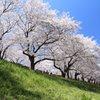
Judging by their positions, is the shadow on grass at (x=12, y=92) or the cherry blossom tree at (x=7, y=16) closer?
the shadow on grass at (x=12, y=92)

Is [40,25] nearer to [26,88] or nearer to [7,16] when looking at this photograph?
[7,16]

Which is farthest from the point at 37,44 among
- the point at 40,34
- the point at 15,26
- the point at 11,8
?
the point at 11,8

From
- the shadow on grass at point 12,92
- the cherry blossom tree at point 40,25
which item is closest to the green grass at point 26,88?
the shadow on grass at point 12,92

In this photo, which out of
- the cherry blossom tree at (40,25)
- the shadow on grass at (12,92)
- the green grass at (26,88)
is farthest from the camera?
the cherry blossom tree at (40,25)

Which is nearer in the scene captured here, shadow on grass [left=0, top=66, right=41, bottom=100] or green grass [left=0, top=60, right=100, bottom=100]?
shadow on grass [left=0, top=66, right=41, bottom=100]

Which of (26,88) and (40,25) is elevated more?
(40,25)

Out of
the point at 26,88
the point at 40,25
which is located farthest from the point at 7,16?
the point at 26,88

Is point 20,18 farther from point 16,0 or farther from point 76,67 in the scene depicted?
point 76,67

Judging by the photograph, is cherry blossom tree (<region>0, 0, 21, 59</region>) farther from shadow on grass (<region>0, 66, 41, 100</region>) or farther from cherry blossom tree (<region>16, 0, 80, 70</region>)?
shadow on grass (<region>0, 66, 41, 100</region>)

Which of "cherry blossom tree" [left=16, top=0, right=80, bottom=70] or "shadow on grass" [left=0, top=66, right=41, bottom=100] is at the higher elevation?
"cherry blossom tree" [left=16, top=0, right=80, bottom=70]

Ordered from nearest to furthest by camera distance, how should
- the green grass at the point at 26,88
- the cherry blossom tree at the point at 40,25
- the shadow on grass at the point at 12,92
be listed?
the shadow on grass at the point at 12,92 < the green grass at the point at 26,88 < the cherry blossom tree at the point at 40,25

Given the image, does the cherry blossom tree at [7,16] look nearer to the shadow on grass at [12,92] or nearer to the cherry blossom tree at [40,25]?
the cherry blossom tree at [40,25]

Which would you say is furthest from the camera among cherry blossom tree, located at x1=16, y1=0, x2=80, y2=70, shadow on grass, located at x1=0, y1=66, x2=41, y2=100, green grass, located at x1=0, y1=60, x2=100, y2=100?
cherry blossom tree, located at x1=16, y1=0, x2=80, y2=70

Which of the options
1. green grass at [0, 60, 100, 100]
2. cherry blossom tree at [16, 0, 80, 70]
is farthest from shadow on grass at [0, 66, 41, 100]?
cherry blossom tree at [16, 0, 80, 70]
